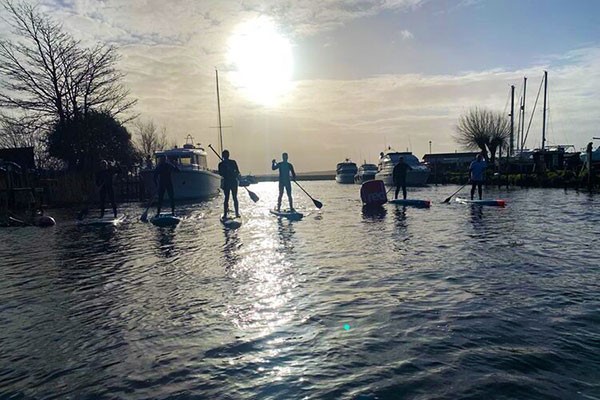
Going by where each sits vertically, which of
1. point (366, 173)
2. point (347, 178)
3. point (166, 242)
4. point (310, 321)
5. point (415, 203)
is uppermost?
point (366, 173)

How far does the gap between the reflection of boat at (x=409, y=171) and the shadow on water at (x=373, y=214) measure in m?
20.4

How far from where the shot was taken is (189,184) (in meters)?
28.2

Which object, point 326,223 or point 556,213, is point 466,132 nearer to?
point 556,213

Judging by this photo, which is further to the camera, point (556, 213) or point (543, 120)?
point (543, 120)

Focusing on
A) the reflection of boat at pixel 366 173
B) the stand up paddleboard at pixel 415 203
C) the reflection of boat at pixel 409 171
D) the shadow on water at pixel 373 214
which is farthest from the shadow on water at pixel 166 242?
the reflection of boat at pixel 366 173

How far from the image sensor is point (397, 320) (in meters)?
4.84

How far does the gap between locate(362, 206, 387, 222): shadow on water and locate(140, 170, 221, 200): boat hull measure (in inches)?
517

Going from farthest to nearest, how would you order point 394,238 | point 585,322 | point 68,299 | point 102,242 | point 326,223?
point 326,223
point 102,242
point 394,238
point 68,299
point 585,322

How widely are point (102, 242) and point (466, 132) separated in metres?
55.5

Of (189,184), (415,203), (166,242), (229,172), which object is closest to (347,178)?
(189,184)

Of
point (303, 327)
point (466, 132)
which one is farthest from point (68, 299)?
point (466, 132)

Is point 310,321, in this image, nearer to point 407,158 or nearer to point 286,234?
point 286,234

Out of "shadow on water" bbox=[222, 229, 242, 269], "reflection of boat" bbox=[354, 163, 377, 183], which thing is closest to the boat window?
"reflection of boat" bbox=[354, 163, 377, 183]

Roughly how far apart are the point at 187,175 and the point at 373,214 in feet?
49.5
